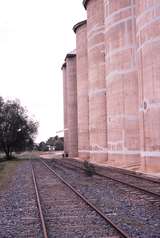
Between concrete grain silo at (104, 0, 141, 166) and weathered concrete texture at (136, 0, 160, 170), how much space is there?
6.22 m

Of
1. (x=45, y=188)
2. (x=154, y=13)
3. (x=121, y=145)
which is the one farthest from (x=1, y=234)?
(x=121, y=145)

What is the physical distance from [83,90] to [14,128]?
1638 cm

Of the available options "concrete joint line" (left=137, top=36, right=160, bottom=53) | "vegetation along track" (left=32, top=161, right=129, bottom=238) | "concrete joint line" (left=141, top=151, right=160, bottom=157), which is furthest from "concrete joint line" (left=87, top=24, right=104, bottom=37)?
"vegetation along track" (left=32, top=161, right=129, bottom=238)

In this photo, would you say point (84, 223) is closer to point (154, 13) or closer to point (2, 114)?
point (154, 13)

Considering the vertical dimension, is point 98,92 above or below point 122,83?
above

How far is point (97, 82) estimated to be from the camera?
142 feet

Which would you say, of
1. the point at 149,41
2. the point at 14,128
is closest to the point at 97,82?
the point at 149,41

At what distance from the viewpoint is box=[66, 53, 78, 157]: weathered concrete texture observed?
64.8 meters

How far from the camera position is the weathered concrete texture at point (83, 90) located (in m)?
53.7

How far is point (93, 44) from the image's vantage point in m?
44.5

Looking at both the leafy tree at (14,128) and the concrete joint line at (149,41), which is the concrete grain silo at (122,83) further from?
the leafy tree at (14,128)

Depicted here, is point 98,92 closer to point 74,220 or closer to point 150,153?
point 150,153

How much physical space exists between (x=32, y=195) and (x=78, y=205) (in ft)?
11.8

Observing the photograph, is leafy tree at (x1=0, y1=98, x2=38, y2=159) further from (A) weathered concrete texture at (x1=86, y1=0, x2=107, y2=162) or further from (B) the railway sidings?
(B) the railway sidings
